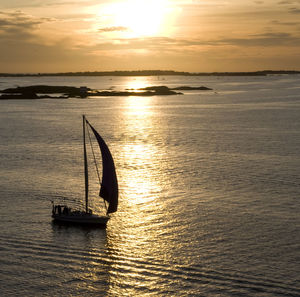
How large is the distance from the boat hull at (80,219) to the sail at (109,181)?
5.31 feet

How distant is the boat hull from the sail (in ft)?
5.31

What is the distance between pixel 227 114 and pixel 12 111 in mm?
67263

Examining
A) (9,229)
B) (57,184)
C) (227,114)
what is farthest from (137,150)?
(227,114)

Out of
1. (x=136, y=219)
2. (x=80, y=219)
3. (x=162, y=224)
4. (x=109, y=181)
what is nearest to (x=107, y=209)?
(x=109, y=181)

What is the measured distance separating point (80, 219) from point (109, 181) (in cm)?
417

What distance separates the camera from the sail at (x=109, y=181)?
136 feet

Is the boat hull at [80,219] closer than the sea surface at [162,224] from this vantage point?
No

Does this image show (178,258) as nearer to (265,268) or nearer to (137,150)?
(265,268)

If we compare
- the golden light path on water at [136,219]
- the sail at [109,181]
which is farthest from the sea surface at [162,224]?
the sail at [109,181]

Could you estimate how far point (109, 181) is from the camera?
42312 millimetres

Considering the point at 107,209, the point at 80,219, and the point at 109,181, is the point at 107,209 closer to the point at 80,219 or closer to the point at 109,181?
the point at 109,181

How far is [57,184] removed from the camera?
174ft

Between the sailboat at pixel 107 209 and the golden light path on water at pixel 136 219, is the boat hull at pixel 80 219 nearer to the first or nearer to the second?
the sailboat at pixel 107 209

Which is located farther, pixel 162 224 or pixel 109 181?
pixel 109 181
